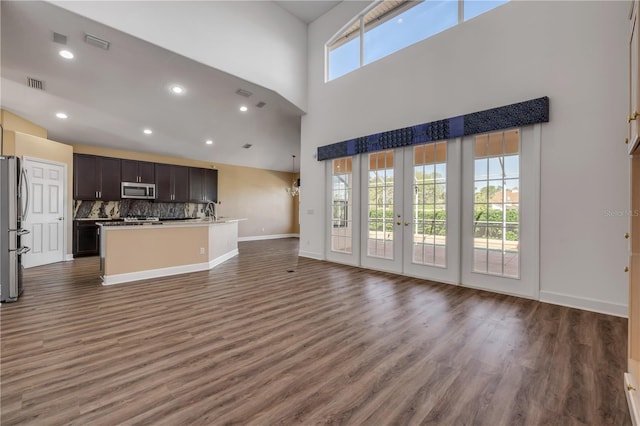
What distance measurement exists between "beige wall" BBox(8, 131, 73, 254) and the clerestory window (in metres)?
5.98

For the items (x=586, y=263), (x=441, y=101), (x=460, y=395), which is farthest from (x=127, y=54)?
(x=586, y=263)

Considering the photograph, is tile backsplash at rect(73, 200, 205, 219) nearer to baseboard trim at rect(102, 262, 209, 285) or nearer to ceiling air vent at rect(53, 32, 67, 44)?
baseboard trim at rect(102, 262, 209, 285)

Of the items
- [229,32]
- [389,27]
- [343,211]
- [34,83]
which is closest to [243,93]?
[229,32]

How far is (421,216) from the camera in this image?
459 cm

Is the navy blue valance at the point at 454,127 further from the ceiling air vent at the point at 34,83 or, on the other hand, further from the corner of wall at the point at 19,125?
the corner of wall at the point at 19,125

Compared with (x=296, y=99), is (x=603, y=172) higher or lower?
lower

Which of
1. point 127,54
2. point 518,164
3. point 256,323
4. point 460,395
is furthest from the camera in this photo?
point 127,54

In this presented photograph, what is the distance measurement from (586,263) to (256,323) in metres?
3.76

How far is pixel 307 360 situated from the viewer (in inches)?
82.4

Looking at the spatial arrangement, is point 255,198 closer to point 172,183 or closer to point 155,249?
point 172,183

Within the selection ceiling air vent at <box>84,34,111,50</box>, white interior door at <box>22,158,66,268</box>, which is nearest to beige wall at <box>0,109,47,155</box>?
white interior door at <box>22,158,66,268</box>

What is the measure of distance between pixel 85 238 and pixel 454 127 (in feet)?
26.6

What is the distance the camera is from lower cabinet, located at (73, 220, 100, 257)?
6.38m

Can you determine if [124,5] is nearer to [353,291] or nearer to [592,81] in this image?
[353,291]
